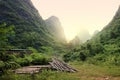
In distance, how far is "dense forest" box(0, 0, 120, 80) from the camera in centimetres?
1251

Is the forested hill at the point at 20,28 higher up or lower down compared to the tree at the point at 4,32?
higher up

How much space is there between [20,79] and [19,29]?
71602mm

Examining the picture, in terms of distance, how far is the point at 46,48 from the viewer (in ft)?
125

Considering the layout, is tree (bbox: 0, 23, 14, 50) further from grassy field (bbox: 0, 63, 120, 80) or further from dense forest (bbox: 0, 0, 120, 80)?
grassy field (bbox: 0, 63, 120, 80)

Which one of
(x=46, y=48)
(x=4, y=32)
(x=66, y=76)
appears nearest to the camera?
(x=4, y=32)

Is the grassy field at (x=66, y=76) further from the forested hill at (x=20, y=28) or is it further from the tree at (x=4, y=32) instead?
the forested hill at (x=20, y=28)

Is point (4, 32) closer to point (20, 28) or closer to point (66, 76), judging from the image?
point (66, 76)

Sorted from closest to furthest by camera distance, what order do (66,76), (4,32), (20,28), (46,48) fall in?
1. (4,32)
2. (66,76)
3. (46,48)
4. (20,28)

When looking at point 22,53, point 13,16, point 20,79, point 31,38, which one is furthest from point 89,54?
point 13,16

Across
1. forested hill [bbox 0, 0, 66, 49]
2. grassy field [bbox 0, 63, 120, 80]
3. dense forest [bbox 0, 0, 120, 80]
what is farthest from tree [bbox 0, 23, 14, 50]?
forested hill [bbox 0, 0, 66, 49]

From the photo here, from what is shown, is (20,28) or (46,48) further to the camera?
(20,28)

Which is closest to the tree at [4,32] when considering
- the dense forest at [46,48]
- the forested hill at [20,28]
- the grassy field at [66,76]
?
the dense forest at [46,48]

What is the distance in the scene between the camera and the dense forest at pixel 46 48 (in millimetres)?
12508

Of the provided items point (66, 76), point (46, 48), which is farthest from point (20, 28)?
point (66, 76)
